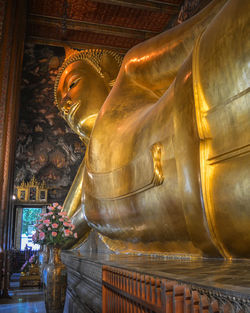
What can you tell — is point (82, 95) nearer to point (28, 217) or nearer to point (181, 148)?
point (181, 148)

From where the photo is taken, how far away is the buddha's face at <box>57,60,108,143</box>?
3.12m

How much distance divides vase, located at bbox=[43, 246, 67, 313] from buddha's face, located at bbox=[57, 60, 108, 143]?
142cm

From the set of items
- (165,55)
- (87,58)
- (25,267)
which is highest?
(87,58)

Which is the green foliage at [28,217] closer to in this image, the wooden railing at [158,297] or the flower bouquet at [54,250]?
the flower bouquet at [54,250]

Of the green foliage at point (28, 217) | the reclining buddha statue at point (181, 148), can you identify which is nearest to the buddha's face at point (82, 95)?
the reclining buddha statue at point (181, 148)

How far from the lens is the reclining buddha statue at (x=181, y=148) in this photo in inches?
43.2

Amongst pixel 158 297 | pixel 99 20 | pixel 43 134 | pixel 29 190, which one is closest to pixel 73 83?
pixel 158 297

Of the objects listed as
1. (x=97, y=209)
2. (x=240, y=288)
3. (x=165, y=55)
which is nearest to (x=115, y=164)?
(x=97, y=209)

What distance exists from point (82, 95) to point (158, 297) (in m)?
2.69

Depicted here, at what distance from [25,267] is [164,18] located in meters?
5.68

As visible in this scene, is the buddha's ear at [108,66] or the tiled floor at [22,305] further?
the buddha's ear at [108,66]

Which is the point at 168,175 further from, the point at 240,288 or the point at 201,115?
the point at 240,288

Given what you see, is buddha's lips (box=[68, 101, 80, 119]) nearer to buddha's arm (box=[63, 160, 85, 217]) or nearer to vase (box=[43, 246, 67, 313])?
buddha's arm (box=[63, 160, 85, 217])

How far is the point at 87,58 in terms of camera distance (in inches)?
Answer: 132
